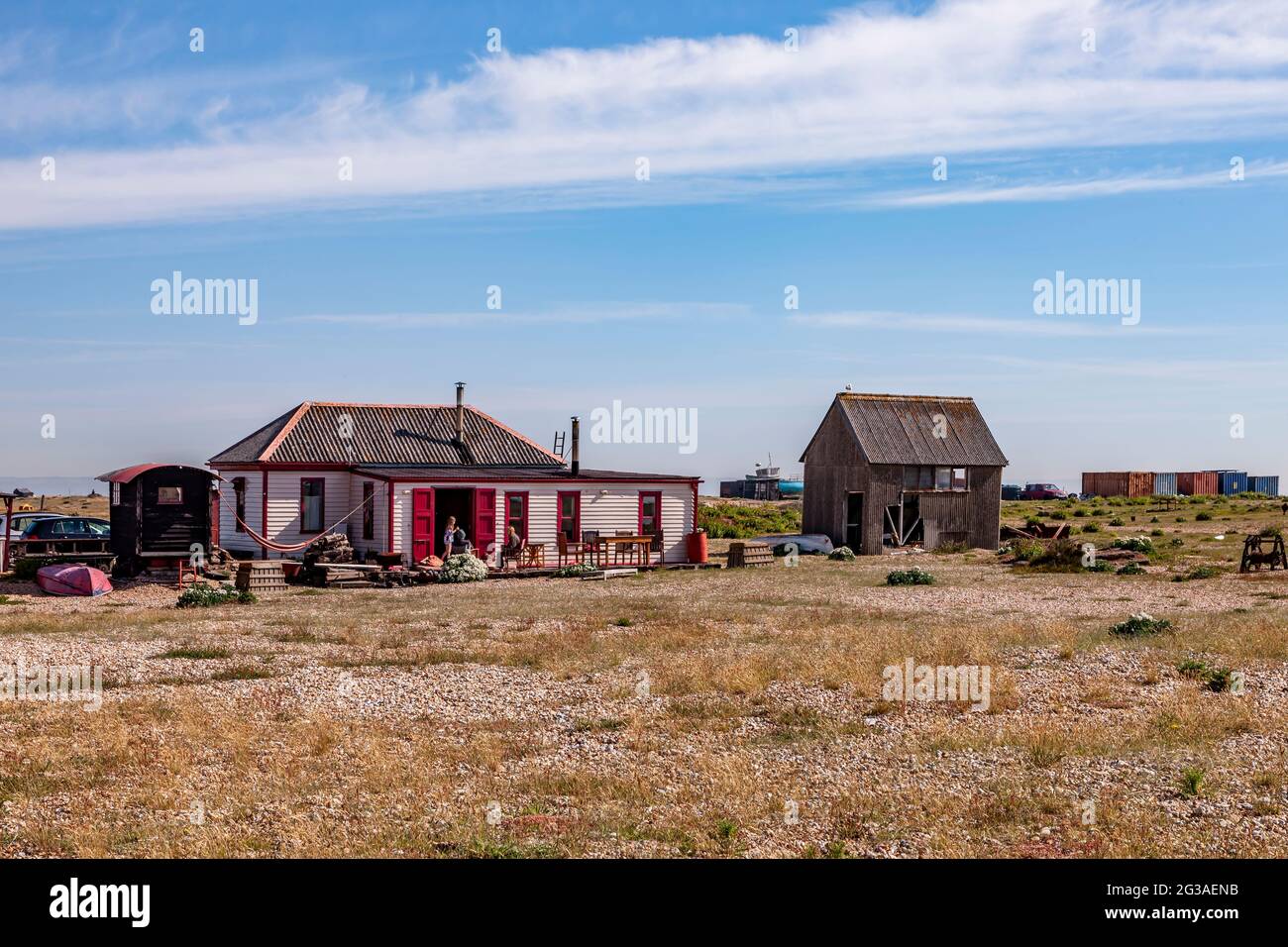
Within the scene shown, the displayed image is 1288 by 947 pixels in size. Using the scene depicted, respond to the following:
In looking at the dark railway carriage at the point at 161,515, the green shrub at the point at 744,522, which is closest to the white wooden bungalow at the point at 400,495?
the dark railway carriage at the point at 161,515

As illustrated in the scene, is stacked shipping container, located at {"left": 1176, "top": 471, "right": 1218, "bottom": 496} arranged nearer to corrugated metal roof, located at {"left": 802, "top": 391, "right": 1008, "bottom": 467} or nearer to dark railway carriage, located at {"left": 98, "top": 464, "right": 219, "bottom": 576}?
corrugated metal roof, located at {"left": 802, "top": 391, "right": 1008, "bottom": 467}

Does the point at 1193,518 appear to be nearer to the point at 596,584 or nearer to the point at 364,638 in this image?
the point at 596,584

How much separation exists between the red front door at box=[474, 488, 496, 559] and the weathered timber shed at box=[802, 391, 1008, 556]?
53.9 ft

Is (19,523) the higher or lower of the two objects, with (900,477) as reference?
lower

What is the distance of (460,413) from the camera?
1727 inches

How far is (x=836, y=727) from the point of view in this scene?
1334cm

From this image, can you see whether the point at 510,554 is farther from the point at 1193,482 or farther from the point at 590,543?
the point at 1193,482

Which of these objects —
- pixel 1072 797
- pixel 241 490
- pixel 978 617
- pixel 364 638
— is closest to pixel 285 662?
pixel 364 638

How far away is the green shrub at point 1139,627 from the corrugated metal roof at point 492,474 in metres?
19.3

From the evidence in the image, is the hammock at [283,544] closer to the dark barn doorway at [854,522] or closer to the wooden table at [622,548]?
the wooden table at [622,548]

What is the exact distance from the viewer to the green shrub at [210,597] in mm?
26500

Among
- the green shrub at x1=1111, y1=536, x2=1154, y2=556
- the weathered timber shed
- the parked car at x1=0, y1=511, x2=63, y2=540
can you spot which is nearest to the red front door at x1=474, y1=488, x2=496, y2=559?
the parked car at x1=0, y1=511, x2=63, y2=540

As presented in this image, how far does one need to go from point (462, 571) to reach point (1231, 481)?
8740cm

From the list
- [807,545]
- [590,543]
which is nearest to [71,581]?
[590,543]
